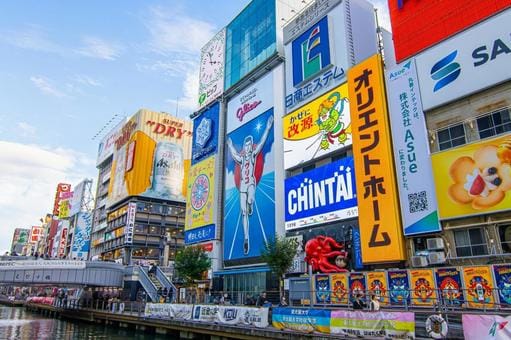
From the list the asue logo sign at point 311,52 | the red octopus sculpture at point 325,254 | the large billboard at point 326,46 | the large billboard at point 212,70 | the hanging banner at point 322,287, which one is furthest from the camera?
the large billboard at point 212,70

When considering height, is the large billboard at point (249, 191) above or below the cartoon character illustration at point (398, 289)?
above

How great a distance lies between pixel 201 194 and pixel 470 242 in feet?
138

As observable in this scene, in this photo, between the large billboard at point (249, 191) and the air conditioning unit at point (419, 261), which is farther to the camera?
the large billboard at point (249, 191)

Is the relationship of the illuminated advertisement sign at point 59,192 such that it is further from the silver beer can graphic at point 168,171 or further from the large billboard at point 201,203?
the large billboard at point 201,203

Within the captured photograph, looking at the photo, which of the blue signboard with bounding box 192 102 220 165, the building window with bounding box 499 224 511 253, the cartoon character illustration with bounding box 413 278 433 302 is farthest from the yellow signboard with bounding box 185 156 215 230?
the building window with bounding box 499 224 511 253

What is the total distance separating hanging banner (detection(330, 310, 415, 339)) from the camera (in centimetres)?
1798

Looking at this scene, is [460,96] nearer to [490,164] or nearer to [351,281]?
[490,164]

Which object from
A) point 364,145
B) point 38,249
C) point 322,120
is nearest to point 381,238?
point 364,145

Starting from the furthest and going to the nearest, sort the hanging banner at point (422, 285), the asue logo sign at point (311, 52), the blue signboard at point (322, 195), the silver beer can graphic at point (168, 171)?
the silver beer can graphic at point (168, 171) < the asue logo sign at point (311, 52) < the blue signboard at point (322, 195) < the hanging banner at point (422, 285)

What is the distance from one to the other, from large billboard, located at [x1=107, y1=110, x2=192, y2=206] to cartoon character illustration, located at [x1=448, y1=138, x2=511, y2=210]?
8154 cm

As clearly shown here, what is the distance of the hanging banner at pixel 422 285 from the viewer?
2544 centimetres

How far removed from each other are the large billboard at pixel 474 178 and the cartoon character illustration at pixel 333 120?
10.6m

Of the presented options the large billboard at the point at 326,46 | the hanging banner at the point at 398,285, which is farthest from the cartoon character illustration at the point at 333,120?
the hanging banner at the point at 398,285

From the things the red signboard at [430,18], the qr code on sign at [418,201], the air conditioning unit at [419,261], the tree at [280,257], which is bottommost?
the air conditioning unit at [419,261]
